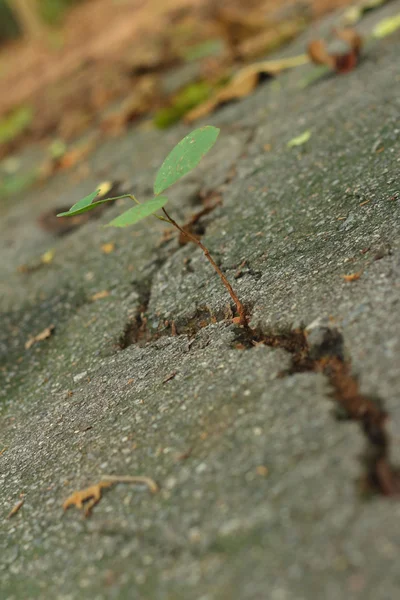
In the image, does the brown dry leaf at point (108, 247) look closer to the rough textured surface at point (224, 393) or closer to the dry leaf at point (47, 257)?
the rough textured surface at point (224, 393)

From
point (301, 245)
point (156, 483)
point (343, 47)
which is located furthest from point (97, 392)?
point (343, 47)

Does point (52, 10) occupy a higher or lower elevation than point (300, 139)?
higher

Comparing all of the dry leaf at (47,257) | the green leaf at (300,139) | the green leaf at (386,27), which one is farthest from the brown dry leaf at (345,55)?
the dry leaf at (47,257)

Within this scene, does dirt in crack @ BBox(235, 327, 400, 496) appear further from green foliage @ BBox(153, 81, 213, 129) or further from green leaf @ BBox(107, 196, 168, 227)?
green foliage @ BBox(153, 81, 213, 129)

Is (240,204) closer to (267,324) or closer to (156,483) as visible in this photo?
(267,324)

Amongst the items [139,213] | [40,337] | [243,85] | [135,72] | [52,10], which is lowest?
[40,337]

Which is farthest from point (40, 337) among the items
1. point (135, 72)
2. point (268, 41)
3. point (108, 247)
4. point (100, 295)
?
point (135, 72)

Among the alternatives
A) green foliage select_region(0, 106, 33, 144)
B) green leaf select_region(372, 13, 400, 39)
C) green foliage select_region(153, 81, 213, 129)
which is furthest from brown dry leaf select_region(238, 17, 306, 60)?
green foliage select_region(0, 106, 33, 144)

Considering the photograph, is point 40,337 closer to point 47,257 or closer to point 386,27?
point 47,257
